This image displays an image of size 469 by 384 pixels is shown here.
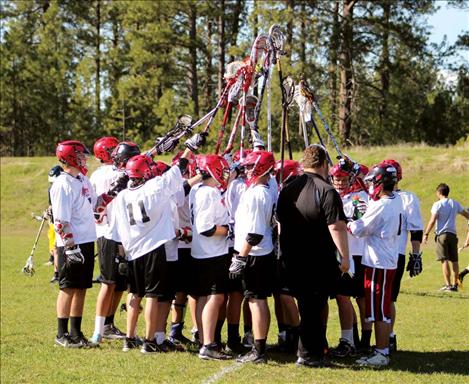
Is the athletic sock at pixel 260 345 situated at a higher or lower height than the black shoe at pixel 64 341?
higher

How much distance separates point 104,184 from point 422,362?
4.47 m

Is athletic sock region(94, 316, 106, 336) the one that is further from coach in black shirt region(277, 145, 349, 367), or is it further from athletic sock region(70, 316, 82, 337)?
coach in black shirt region(277, 145, 349, 367)

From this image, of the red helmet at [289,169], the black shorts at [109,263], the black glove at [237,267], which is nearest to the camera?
the black glove at [237,267]

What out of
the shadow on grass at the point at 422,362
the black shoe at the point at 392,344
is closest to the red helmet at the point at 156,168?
the shadow on grass at the point at 422,362

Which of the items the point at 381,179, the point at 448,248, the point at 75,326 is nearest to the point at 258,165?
the point at 381,179

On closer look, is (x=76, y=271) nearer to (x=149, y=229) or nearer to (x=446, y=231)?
(x=149, y=229)

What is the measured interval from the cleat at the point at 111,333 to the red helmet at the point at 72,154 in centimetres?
222

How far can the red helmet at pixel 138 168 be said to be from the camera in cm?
826

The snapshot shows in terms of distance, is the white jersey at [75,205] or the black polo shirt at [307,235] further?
the white jersey at [75,205]

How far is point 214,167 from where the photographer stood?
816cm

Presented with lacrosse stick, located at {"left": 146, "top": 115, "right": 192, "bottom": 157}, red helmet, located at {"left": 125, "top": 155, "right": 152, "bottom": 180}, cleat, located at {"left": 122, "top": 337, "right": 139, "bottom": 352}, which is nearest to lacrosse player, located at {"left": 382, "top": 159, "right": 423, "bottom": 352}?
lacrosse stick, located at {"left": 146, "top": 115, "right": 192, "bottom": 157}

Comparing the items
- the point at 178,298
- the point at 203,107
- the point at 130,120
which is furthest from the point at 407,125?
the point at 178,298

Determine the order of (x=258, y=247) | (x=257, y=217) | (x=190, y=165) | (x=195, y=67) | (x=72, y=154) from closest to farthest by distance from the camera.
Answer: (x=257, y=217) → (x=258, y=247) → (x=72, y=154) → (x=190, y=165) → (x=195, y=67)

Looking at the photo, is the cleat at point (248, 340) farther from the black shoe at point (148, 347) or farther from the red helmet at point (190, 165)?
the red helmet at point (190, 165)
